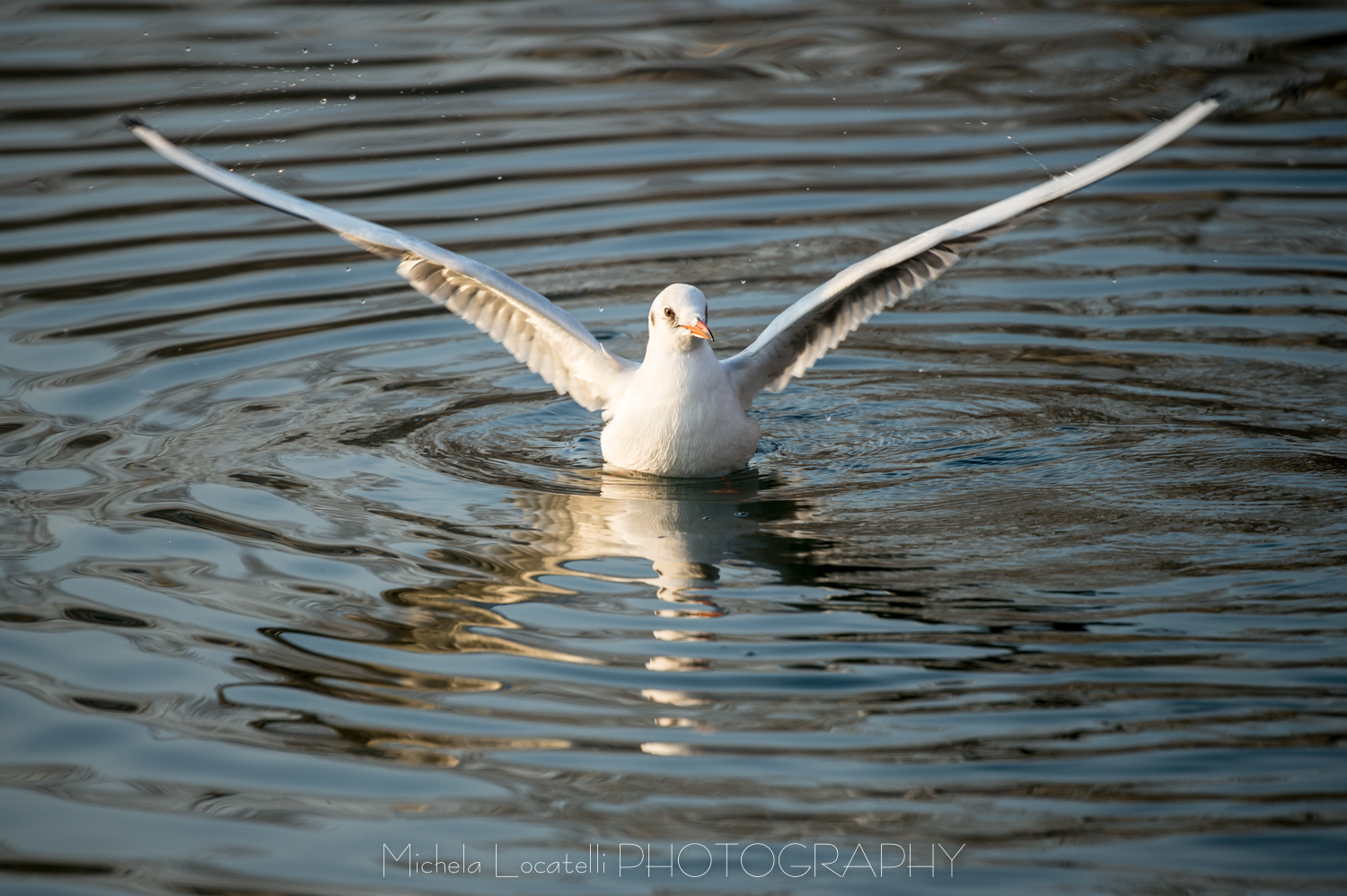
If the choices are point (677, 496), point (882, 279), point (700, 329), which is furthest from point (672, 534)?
point (882, 279)

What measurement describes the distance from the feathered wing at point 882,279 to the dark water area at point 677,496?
0.45 meters

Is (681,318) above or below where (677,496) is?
above

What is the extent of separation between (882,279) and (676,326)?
1.10 meters

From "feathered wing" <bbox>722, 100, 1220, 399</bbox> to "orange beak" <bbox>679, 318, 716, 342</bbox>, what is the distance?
615mm

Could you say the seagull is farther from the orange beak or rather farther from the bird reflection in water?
the bird reflection in water


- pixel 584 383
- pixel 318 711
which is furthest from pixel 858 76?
pixel 318 711

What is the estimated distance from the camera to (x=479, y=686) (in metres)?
5.52

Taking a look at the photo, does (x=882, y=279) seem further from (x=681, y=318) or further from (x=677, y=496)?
(x=677, y=496)

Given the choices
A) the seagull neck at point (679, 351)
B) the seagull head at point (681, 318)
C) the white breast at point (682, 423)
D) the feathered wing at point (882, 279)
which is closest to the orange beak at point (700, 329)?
the seagull head at point (681, 318)

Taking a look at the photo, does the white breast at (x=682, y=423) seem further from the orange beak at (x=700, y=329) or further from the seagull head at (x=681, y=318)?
the orange beak at (x=700, y=329)

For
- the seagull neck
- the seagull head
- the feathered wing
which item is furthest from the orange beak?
the feathered wing

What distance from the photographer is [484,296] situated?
8062mm

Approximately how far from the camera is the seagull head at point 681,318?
277 inches

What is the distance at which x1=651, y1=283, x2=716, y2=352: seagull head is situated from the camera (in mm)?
7043
